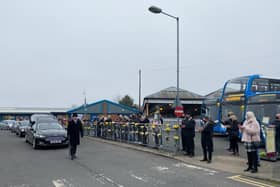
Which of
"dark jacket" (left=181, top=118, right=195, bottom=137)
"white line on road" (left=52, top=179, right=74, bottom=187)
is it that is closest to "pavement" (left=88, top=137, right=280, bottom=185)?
"dark jacket" (left=181, top=118, right=195, bottom=137)

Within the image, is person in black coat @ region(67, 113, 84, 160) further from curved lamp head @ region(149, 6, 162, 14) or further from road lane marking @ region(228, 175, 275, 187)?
road lane marking @ region(228, 175, 275, 187)

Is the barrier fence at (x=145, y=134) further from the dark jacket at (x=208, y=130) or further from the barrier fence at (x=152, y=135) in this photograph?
the dark jacket at (x=208, y=130)

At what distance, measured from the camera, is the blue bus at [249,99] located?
48.7 ft

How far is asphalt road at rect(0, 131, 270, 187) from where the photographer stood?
730 cm

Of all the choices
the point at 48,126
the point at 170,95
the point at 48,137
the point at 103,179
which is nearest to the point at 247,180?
the point at 103,179

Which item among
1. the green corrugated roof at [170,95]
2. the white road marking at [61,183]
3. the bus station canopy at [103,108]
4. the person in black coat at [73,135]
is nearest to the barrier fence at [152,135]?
the person in black coat at [73,135]

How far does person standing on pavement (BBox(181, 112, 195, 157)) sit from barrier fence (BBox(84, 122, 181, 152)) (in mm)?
296

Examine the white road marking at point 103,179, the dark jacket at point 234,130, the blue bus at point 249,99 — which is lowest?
the white road marking at point 103,179

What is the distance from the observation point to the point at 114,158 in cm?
1133

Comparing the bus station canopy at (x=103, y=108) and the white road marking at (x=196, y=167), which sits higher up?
the bus station canopy at (x=103, y=108)

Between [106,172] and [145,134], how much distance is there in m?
6.11

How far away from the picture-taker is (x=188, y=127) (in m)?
11.8

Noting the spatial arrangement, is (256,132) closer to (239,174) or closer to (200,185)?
(239,174)

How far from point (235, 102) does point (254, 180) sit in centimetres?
1207
